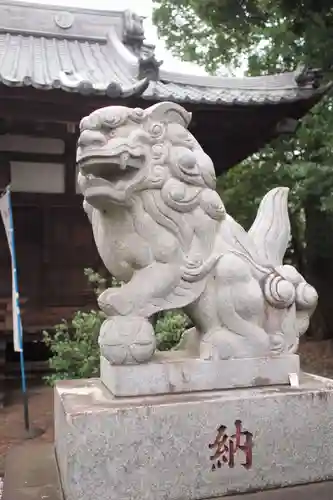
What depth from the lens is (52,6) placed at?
308 inches

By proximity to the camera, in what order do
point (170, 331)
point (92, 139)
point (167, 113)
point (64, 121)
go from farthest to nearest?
1. point (64, 121)
2. point (170, 331)
3. point (167, 113)
4. point (92, 139)

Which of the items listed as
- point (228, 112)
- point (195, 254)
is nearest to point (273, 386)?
point (195, 254)

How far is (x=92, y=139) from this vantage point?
2.19m

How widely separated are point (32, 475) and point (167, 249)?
128cm

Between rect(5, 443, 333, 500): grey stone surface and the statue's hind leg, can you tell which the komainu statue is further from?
rect(5, 443, 333, 500): grey stone surface

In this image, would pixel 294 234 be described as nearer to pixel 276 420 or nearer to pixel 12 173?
pixel 12 173

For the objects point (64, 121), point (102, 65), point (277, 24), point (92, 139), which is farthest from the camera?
point (102, 65)

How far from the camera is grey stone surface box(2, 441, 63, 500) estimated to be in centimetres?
223

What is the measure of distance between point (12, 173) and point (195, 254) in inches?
185

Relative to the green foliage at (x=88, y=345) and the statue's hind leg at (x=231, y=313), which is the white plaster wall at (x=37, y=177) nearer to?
the green foliage at (x=88, y=345)

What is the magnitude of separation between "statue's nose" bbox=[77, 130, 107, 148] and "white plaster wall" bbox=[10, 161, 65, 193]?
449 cm

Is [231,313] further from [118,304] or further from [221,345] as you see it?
[118,304]

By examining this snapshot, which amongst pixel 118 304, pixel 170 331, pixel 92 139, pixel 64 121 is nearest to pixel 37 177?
pixel 64 121

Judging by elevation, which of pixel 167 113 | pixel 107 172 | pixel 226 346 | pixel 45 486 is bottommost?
pixel 45 486
